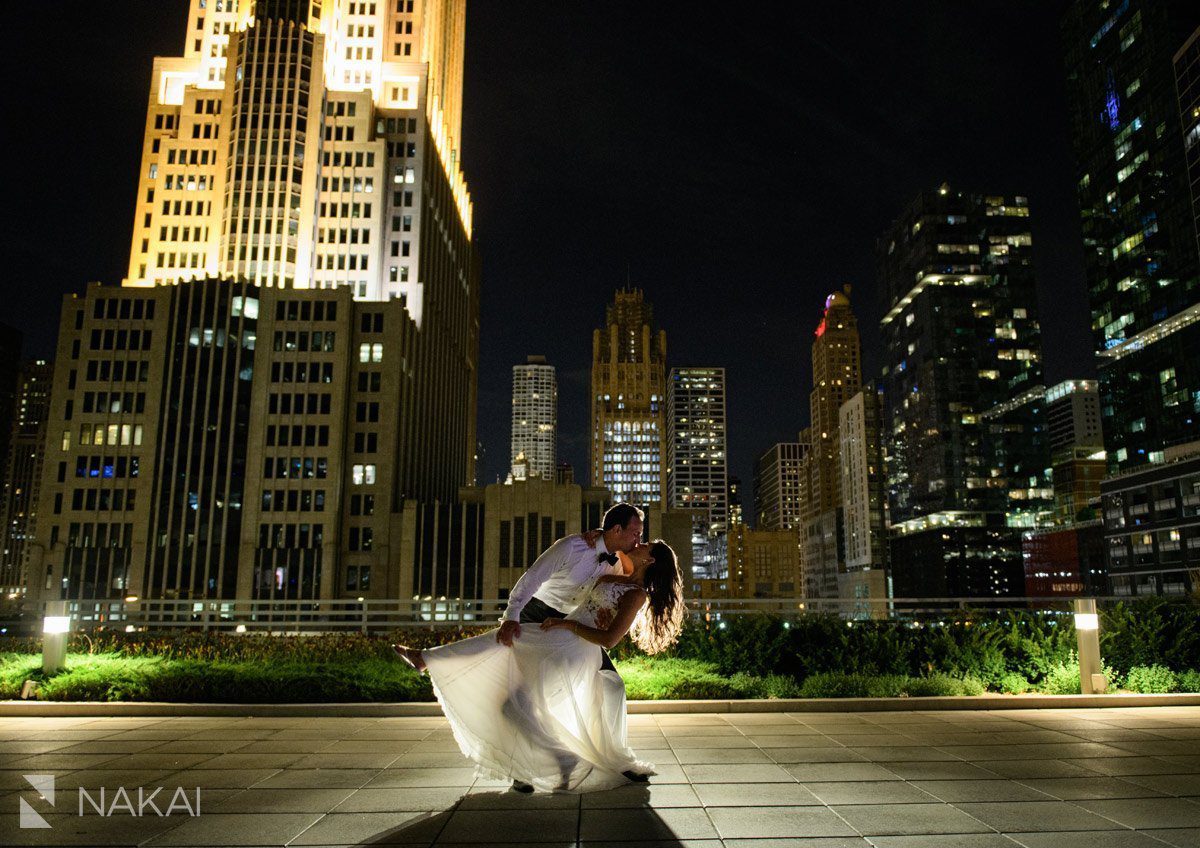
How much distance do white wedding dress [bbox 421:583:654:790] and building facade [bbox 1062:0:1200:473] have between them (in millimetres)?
124563

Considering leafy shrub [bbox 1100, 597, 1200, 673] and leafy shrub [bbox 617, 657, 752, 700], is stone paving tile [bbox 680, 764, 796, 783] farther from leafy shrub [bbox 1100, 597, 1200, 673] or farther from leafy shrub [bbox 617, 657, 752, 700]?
leafy shrub [bbox 1100, 597, 1200, 673]

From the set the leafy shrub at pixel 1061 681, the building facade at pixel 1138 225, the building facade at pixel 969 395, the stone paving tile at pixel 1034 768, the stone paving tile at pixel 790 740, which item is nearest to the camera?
the stone paving tile at pixel 1034 768

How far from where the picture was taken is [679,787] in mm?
7207

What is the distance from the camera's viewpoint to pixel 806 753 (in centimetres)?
897

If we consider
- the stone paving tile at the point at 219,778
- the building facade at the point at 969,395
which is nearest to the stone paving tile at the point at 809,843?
the stone paving tile at the point at 219,778

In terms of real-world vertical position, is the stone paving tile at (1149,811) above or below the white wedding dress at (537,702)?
below

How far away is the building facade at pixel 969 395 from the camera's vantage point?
577 ft

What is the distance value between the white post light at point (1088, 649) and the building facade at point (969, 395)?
171 meters

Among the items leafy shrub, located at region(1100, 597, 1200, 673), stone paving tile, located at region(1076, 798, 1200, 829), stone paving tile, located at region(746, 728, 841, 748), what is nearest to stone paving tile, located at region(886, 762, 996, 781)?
stone paving tile, located at region(1076, 798, 1200, 829)

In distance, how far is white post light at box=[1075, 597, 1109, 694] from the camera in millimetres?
13664

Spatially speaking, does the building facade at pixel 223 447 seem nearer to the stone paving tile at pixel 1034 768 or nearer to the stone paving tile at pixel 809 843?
the stone paving tile at pixel 1034 768

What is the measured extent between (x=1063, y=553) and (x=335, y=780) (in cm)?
17371

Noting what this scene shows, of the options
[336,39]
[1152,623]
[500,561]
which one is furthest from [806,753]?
[336,39]

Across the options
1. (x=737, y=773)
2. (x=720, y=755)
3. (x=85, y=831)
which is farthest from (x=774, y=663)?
(x=85, y=831)
